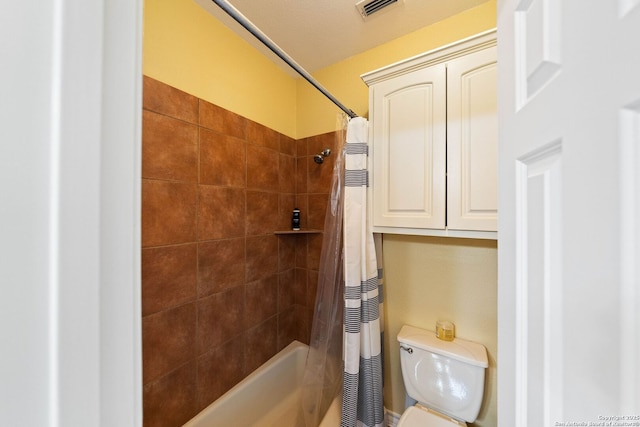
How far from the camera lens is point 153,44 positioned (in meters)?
1.04

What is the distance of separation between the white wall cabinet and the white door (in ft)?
1.92

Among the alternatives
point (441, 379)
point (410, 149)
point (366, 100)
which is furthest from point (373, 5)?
point (441, 379)

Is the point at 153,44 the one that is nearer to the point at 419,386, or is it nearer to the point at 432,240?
the point at 432,240

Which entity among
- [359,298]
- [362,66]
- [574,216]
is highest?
[362,66]

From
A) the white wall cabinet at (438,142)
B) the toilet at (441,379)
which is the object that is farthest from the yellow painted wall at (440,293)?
the white wall cabinet at (438,142)

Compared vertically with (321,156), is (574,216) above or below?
below

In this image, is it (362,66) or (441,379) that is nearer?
(441,379)

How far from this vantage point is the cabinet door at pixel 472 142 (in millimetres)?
951

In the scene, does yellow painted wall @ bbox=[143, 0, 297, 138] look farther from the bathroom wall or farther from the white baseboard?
the white baseboard

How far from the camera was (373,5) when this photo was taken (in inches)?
46.5

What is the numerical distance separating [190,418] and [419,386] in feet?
3.97

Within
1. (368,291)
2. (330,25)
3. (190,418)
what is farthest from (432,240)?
(190,418)

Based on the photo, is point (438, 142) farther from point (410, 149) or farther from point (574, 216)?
point (574, 216)

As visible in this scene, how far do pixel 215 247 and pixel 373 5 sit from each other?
5.23 feet
